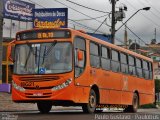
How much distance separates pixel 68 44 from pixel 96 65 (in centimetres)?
231

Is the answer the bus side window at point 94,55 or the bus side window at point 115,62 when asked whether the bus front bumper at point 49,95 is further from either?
the bus side window at point 115,62

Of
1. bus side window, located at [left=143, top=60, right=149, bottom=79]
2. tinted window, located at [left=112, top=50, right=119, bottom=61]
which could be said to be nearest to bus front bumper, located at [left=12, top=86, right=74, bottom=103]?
tinted window, located at [left=112, top=50, right=119, bottom=61]

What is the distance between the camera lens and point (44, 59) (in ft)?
60.5

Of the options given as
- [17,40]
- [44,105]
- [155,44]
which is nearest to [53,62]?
[17,40]

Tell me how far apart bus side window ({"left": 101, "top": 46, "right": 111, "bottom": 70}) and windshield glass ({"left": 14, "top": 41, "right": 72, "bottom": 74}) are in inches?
121

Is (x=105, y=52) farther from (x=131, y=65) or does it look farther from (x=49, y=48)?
(x=131, y=65)

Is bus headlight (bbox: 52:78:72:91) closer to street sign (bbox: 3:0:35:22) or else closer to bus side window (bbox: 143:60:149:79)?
bus side window (bbox: 143:60:149:79)

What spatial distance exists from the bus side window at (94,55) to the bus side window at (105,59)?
1.80 feet

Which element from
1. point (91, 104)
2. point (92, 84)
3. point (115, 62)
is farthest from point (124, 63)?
point (91, 104)

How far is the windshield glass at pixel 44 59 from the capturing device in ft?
60.0

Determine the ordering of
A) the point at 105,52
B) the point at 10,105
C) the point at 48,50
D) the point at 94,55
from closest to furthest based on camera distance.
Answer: the point at 48,50, the point at 94,55, the point at 105,52, the point at 10,105

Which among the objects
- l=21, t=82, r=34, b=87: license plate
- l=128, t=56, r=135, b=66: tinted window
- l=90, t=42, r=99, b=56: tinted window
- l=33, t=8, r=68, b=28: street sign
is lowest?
l=21, t=82, r=34, b=87: license plate

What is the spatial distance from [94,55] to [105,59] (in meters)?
1.36

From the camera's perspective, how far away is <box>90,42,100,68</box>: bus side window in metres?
20.0
